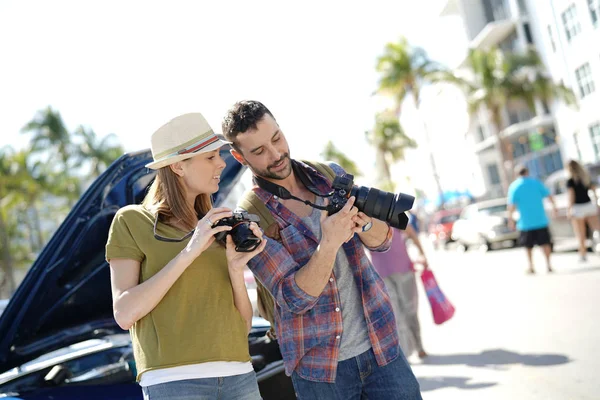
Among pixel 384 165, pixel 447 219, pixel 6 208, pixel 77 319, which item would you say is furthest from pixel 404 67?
pixel 77 319

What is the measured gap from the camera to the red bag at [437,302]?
5.96 m

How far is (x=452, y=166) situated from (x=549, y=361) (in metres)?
55.4

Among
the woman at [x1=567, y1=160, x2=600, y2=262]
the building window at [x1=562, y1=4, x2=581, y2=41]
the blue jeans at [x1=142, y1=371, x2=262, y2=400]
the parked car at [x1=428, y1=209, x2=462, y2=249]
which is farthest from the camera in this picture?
the building window at [x1=562, y1=4, x2=581, y2=41]

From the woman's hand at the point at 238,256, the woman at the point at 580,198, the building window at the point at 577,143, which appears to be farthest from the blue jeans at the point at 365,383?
the building window at the point at 577,143

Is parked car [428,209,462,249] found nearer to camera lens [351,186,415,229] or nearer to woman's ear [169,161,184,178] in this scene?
camera lens [351,186,415,229]

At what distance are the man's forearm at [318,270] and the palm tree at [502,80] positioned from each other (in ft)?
116

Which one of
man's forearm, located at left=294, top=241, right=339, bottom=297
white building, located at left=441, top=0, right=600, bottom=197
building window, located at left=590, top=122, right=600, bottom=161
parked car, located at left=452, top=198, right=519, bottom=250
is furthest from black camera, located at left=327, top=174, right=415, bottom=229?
building window, located at left=590, top=122, right=600, bottom=161

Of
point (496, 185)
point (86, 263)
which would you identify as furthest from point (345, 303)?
point (496, 185)

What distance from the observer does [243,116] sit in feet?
9.35

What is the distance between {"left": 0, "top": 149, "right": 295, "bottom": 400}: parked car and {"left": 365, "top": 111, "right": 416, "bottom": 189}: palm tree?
58799 millimetres

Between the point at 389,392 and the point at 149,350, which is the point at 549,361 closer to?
the point at 389,392

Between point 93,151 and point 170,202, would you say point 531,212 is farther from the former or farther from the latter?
point 93,151

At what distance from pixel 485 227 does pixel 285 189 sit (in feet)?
60.8

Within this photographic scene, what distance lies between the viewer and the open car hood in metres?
3.20
